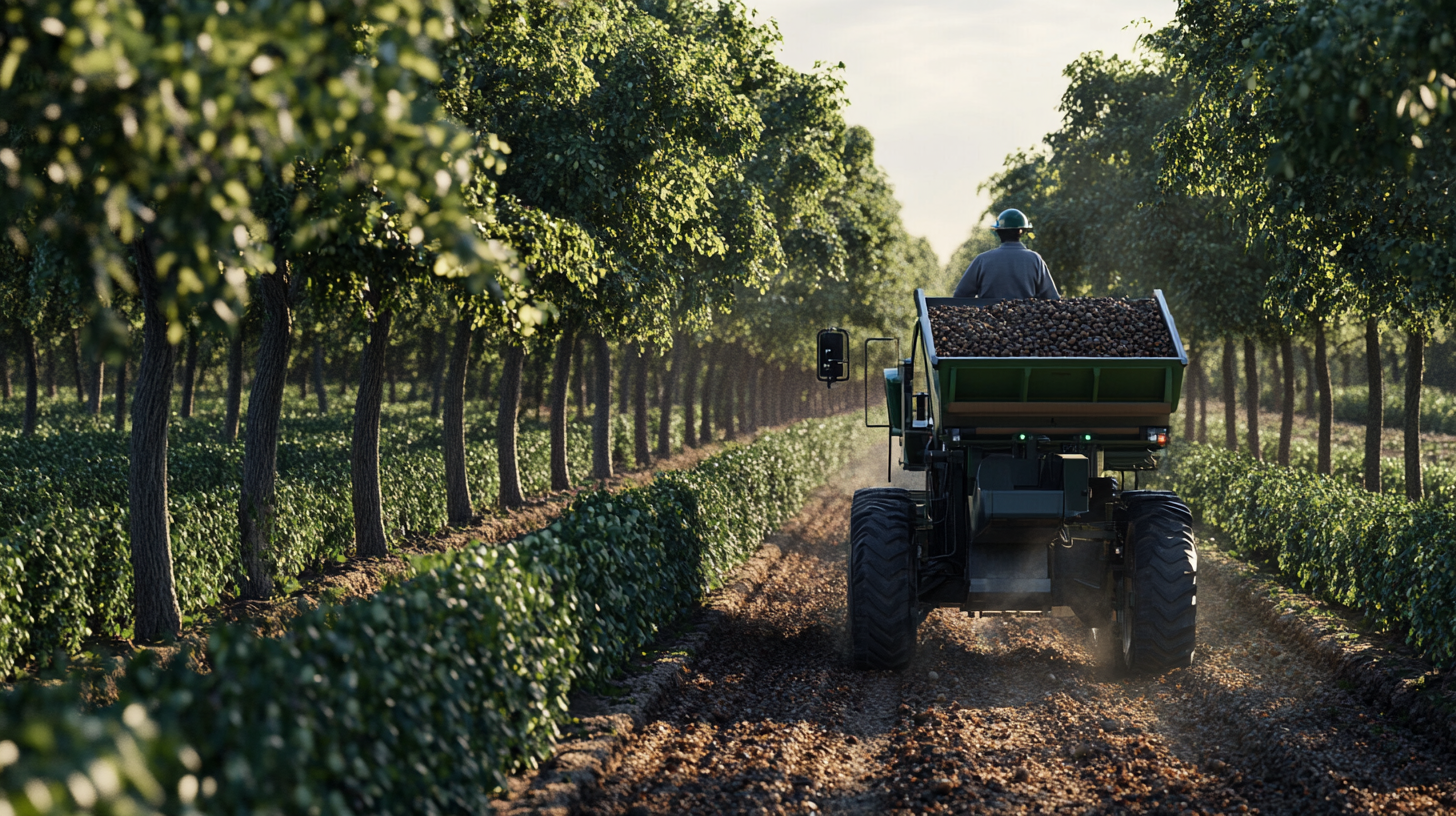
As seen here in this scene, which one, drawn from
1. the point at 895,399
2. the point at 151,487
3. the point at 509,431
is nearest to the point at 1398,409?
the point at 509,431

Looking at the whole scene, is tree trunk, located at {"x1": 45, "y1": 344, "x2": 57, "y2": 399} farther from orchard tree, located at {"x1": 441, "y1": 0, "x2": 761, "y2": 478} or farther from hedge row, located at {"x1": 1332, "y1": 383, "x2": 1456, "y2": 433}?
hedge row, located at {"x1": 1332, "y1": 383, "x2": 1456, "y2": 433}

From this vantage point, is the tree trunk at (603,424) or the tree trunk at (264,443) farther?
the tree trunk at (603,424)

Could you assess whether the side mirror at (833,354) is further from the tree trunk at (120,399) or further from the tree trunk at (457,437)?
the tree trunk at (120,399)

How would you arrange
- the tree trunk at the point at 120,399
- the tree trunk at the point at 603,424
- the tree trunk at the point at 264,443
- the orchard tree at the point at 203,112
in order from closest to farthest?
the orchard tree at the point at 203,112 → the tree trunk at the point at 264,443 → the tree trunk at the point at 603,424 → the tree trunk at the point at 120,399

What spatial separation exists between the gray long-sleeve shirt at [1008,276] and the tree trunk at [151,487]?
24.9ft

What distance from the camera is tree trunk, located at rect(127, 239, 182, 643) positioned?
9.87m

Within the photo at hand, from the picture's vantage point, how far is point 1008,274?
9.83 m

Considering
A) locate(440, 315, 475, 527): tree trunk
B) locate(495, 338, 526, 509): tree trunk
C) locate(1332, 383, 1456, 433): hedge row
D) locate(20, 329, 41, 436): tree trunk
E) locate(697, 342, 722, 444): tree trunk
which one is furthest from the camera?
locate(1332, 383, 1456, 433): hedge row

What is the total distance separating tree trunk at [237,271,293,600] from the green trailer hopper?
685cm

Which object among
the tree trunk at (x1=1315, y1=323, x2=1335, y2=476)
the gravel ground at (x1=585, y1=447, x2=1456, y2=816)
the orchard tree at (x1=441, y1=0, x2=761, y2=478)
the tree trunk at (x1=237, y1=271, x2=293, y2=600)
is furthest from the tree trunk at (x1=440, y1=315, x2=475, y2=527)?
the tree trunk at (x1=1315, y1=323, x2=1335, y2=476)

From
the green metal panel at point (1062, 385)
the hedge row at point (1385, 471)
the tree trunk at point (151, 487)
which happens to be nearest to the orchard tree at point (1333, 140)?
the green metal panel at point (1062, 385)

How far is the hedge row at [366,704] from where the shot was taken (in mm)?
3070

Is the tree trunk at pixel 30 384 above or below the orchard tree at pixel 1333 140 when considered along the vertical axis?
below

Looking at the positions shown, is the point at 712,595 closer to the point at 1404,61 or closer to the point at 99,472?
the point at 1404,61
